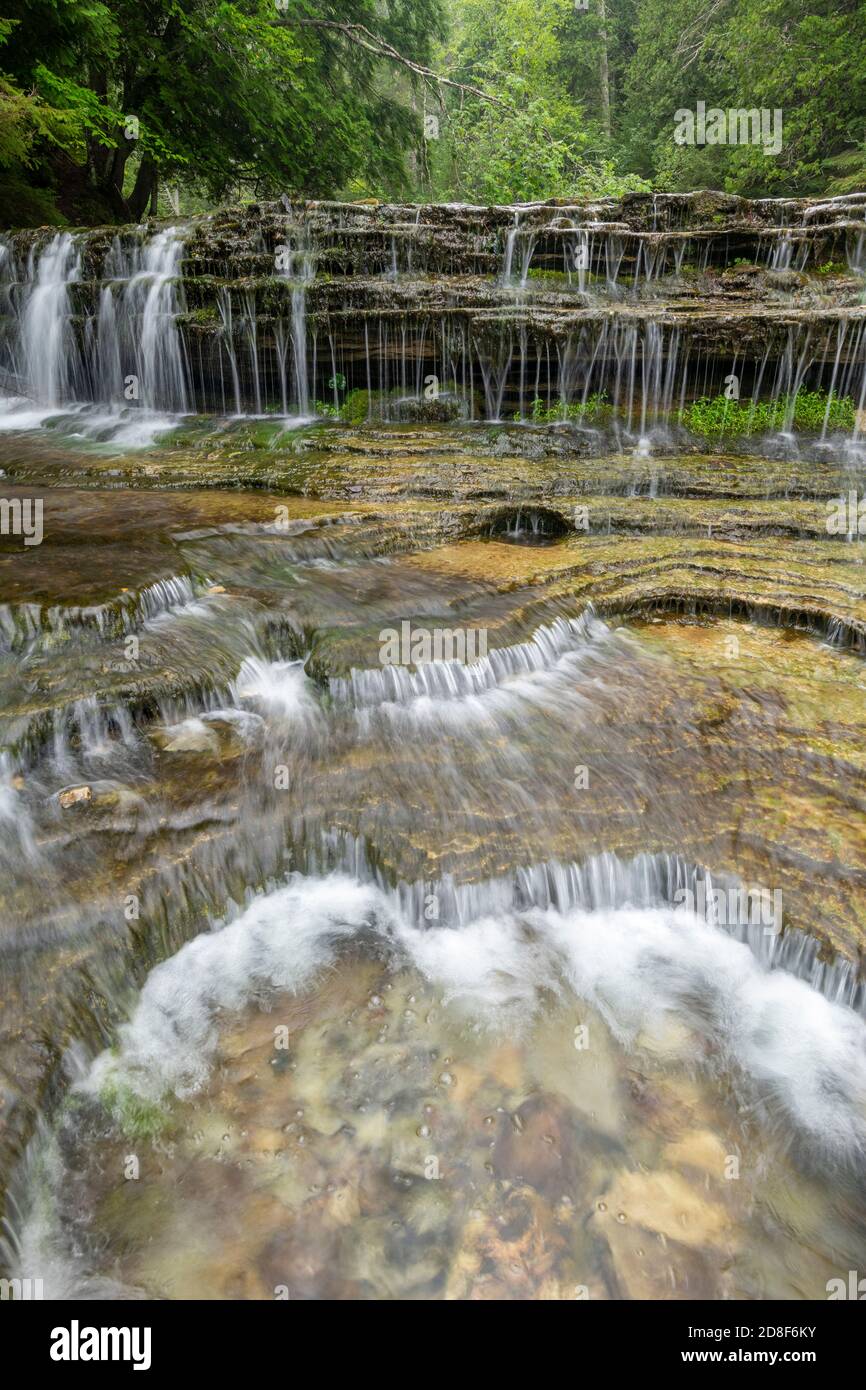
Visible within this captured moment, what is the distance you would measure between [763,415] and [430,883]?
9.35 meters

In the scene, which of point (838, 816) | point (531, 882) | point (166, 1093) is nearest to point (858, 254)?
point (838, 816)

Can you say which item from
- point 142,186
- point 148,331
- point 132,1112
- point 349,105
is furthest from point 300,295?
point 349,105

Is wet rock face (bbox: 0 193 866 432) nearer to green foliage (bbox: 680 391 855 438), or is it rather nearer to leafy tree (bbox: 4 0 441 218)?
green foliage (bbox: 680 391 855 438)

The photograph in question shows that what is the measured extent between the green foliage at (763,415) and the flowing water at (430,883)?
7.39 ft

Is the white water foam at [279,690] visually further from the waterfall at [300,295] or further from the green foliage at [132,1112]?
the waterfall at [300,295]

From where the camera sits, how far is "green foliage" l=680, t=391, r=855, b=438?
9.86 meters

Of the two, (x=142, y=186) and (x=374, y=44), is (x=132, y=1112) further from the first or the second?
(x=374, y=44)

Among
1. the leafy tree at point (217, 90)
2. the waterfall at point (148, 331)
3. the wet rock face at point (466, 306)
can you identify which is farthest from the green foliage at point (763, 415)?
the leafy tree at point (217, 90)

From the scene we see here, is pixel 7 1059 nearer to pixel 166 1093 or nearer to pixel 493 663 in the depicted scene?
pixel 166 1093

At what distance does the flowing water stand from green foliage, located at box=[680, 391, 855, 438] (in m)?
2.25

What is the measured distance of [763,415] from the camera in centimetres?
999

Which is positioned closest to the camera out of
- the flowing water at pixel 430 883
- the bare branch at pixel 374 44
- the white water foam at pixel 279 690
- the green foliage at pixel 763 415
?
the flowing water at pixel 430 883

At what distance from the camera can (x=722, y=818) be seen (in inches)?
151

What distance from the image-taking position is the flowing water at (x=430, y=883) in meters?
2.50
